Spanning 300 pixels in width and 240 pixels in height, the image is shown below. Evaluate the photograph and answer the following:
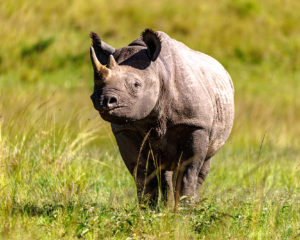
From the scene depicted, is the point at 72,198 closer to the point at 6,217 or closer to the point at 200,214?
the point at 6,217

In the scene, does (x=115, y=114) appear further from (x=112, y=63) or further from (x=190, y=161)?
(x=190, y=161)

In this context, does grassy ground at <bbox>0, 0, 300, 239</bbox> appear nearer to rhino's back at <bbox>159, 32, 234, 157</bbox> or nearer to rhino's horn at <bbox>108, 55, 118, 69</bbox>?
rhino's back at <bbox>159, 32, 234, 157</bbox>

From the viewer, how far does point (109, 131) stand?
8297 mm

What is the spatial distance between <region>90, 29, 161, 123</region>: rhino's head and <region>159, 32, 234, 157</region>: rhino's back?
1.15 ft

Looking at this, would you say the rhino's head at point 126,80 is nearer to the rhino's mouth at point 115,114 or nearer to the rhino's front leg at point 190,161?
the rhino's mouth at point 115,114

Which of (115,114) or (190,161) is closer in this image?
(115,114)

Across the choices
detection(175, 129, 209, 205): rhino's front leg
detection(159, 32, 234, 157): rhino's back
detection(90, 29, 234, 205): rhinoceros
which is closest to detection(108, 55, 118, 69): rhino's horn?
detection(90, 29, 234, 205): rhinoceros

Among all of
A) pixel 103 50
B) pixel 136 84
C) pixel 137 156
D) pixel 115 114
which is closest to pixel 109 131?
pixel 137 156

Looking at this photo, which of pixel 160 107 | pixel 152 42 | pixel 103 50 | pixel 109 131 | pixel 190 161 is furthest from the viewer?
pixel 109 131

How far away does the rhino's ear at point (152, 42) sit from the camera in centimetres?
534

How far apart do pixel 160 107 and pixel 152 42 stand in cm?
53

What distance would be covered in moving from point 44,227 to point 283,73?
13.2 metres

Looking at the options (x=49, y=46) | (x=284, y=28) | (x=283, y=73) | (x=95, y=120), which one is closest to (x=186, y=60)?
(x=95, y=120)

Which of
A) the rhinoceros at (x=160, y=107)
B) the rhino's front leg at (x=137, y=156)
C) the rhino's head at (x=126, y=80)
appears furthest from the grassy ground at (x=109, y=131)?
the rhino's head at (x=126, y=80)
